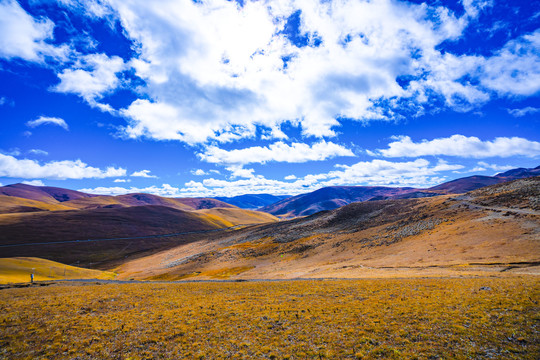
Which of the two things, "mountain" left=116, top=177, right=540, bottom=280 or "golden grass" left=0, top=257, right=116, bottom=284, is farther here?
"golden grass" left=0, top=257, right=116, bottom=284

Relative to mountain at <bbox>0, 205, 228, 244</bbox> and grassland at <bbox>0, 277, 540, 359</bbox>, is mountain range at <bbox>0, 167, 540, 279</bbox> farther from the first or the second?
A: grassland at <bbox>0, 277, 540, 359</bbox>

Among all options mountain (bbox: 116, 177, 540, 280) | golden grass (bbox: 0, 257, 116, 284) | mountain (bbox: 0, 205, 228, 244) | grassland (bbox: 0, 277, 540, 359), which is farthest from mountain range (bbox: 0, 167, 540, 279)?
grassland (bbox: 0, 277, 540, 359)

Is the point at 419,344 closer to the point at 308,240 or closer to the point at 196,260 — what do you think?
the point at 308,240

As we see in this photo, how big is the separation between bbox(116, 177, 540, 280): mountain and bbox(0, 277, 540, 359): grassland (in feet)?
49.5

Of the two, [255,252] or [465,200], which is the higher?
[465,200]

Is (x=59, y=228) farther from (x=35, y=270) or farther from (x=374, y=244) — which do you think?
(x=374, y=244)

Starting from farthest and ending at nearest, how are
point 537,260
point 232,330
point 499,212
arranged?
point 499,212 → point 537,260 → point 232,330

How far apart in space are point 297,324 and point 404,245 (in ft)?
159

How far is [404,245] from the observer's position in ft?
185

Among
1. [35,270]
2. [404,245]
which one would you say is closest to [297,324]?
[404,245]

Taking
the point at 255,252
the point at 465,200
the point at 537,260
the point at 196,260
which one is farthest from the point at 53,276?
the point at 465,200

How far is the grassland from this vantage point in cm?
1418

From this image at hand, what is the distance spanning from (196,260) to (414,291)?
76655 millimetres

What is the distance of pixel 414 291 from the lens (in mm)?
24641
